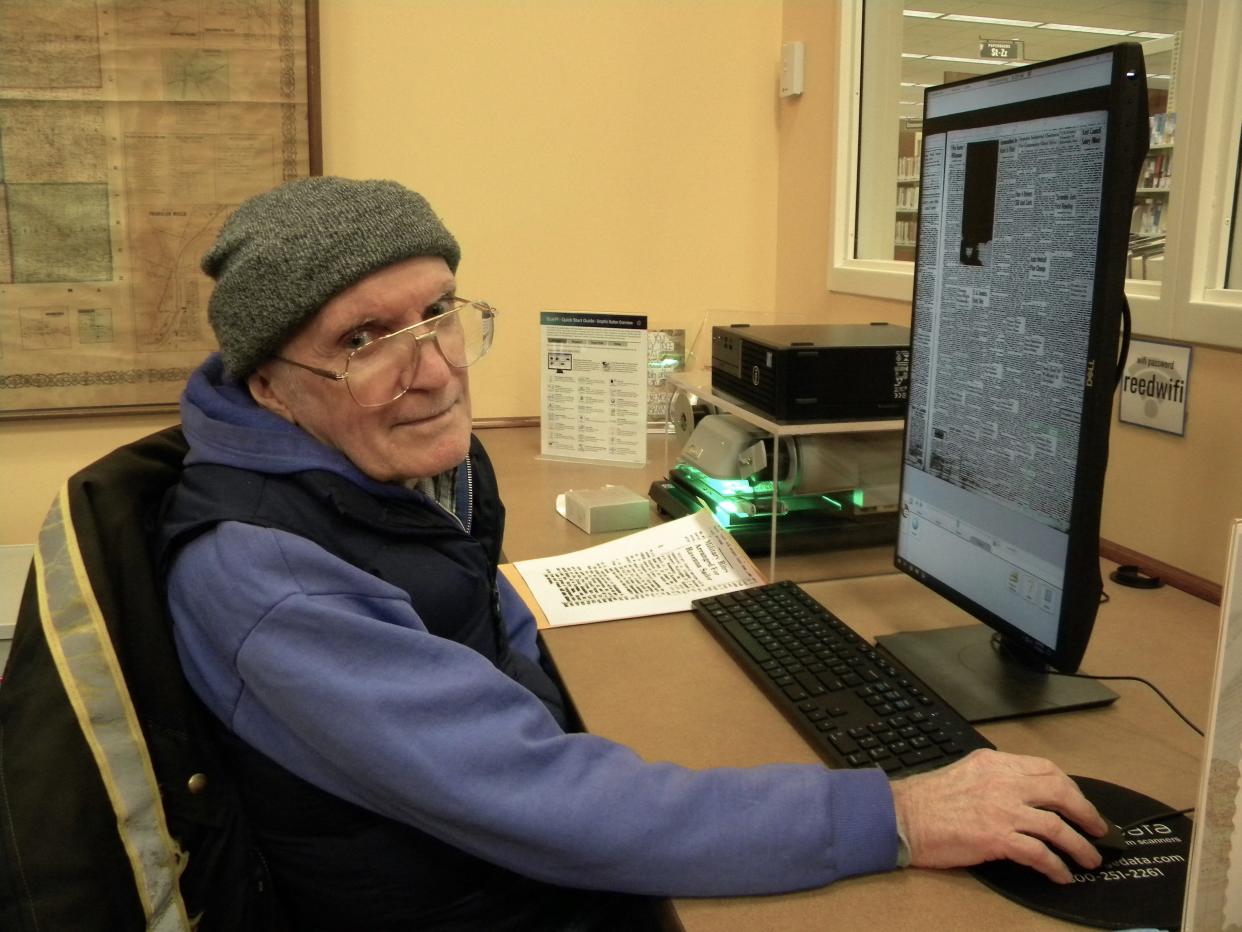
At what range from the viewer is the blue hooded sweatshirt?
0.83 meters

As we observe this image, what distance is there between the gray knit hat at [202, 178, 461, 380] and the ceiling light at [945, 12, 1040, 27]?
10.2ft

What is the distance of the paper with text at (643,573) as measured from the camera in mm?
1402

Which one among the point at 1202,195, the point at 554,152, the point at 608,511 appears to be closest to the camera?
the point at 1202,195

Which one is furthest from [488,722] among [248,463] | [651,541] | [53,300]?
[53,300]

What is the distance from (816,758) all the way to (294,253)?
0.70m

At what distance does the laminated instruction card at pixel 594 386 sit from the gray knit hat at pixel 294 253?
1.12 meters

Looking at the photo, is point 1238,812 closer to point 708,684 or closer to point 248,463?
point 708,684

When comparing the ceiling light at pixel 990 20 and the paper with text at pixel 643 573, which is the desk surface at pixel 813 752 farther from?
the ceiling light at pixel 990 20

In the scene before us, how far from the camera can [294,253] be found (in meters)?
0.95

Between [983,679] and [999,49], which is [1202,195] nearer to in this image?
[983,679]

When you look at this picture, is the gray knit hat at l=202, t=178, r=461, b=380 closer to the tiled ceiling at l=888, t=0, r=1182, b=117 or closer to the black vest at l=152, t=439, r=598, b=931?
the black vest at l=152, t=439, r=598, b=931

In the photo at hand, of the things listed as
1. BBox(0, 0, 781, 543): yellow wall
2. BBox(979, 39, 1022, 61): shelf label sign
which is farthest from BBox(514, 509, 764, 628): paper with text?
BBox(979, 39, 1022, 61): shelf label sign

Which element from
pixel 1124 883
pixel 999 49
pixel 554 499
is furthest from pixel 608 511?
pixel 999 49

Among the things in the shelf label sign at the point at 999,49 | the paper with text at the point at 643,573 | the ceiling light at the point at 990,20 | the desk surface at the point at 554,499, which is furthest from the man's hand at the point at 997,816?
the ceiling light at the point at 990,20
